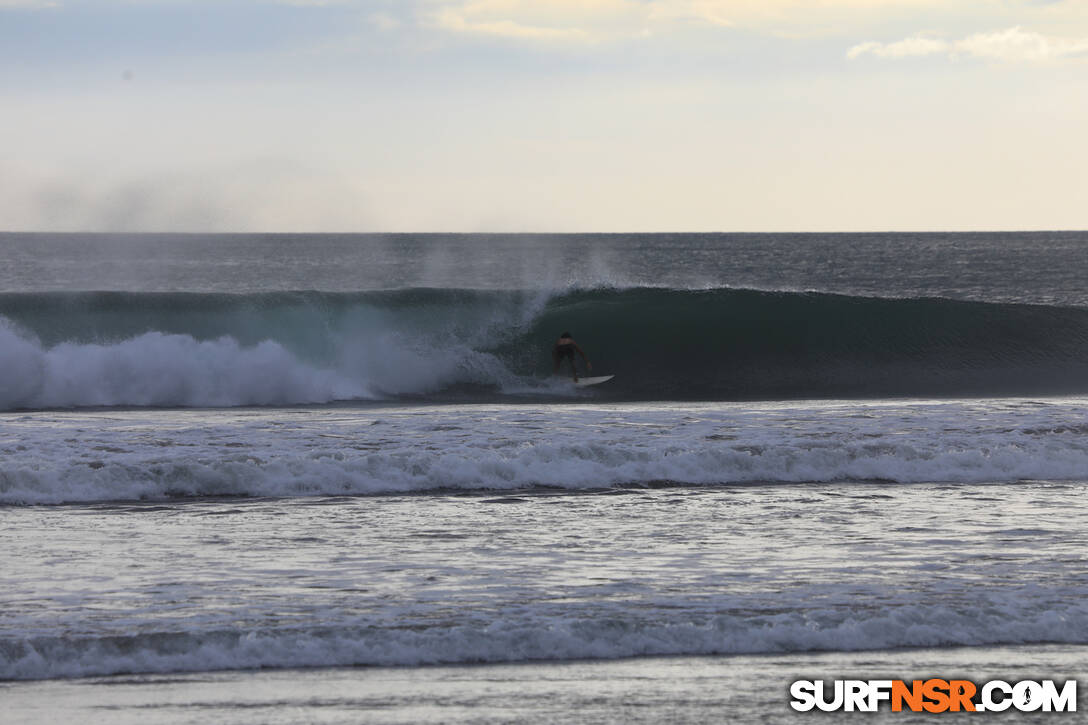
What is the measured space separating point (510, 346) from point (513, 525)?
1428 centimetres

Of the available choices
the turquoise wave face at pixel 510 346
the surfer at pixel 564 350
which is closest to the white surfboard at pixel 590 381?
Answer: the surfer at pixel 564 350

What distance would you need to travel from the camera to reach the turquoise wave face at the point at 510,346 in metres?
18.6

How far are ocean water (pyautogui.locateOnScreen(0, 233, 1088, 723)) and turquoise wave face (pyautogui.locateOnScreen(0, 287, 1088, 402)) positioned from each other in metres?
0.11

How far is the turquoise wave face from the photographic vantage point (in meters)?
18.6

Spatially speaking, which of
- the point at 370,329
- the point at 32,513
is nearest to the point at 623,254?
the point at 370,329

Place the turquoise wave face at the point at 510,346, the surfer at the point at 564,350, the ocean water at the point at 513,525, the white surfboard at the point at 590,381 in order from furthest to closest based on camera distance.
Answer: the white surfboard at the point at 590,381 → the surfer at the point at 564,350 → the turquoise wave face at the point at 510,346 → the ocean water at the point at 513,525

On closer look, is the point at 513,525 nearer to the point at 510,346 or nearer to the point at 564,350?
the point at 564,350

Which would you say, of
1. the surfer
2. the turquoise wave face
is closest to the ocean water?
the turquoise wave face

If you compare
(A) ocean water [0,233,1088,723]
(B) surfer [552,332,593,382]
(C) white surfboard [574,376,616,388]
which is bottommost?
(A) ocean water [0,233,1088,723]

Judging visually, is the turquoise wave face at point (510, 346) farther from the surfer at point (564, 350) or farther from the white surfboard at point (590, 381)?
the surfer at point (564, 350)

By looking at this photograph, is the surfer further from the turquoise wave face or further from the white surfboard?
the turquoise wave face

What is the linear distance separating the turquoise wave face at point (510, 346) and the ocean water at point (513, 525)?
11cm

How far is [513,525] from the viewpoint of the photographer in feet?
27.2

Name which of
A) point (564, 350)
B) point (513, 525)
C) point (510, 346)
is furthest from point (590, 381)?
point (513, 525)
